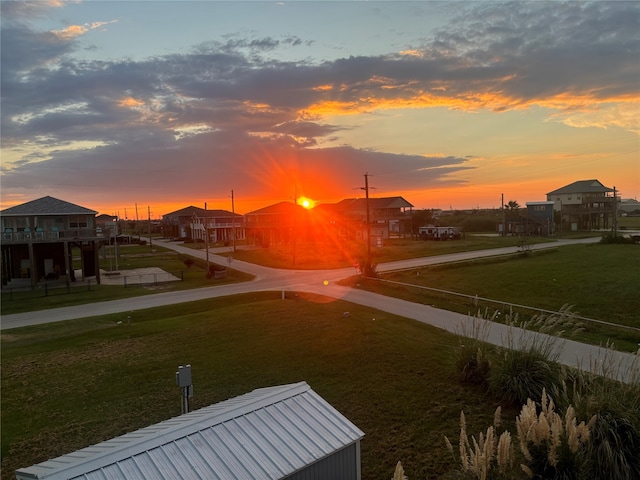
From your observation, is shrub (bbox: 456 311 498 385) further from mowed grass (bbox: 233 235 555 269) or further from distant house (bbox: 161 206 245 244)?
distant house (bbox: 161 206 245 244)

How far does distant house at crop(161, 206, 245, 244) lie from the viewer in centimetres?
8338

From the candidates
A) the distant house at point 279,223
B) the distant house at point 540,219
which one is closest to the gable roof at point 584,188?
the distant house at point 540,219

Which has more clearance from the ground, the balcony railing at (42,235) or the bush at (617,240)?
the balcony railing at (42,235)

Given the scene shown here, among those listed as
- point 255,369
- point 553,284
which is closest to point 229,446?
point 255,369

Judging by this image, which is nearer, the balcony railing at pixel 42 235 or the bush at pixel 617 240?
the balcony railing at pixel 42 235

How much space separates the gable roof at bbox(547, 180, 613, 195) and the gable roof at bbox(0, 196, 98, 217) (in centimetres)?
8270

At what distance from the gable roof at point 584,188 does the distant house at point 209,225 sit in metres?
64.0

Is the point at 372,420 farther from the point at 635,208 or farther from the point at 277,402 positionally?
the point at 635,208

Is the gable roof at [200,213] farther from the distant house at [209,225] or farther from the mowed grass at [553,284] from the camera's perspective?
the mowed grass at [553,284]

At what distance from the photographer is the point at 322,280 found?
33.6m

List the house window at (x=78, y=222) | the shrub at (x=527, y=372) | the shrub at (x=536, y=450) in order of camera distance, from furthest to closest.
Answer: the house window at (x=78, y=222) < the shrub at (x=527, y=372) < the shrub at (x=536, y=450)

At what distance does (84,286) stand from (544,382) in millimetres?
36255

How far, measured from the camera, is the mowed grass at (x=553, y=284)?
20.6 metres

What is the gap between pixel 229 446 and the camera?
245 inches
